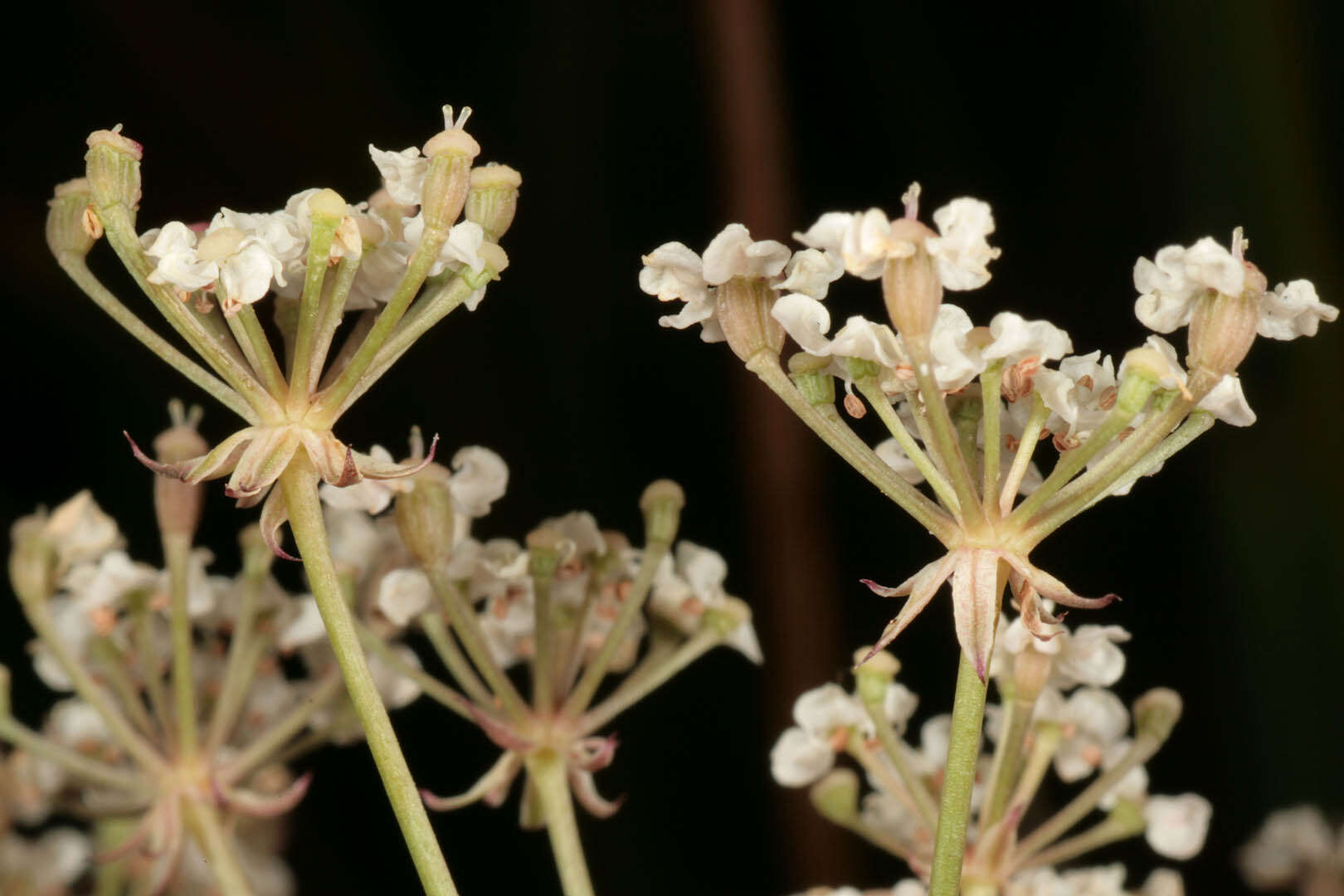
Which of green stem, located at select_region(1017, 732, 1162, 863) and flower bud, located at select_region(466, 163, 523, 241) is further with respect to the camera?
green stem, located at select_region(1017, 732, 1162, 863)

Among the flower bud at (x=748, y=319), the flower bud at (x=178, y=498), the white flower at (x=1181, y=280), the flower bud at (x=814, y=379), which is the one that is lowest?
the flower bud at (x=814, y=379)

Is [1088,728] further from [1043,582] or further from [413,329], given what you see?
[413,329]

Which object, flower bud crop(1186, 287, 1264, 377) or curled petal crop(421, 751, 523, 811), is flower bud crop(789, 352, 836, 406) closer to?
flower bud crop(1186, 287, 1264, 377)

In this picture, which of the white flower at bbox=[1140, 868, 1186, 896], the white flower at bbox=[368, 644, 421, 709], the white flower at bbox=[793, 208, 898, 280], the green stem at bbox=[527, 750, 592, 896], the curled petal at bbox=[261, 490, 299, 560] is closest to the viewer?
the white flower at bbox=[793, 208, 898, 280]

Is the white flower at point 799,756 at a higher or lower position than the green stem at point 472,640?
lower

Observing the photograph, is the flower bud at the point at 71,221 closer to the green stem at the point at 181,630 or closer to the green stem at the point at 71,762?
the green stem at the point at 181,630

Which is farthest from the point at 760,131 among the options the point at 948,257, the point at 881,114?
the point at 948,257

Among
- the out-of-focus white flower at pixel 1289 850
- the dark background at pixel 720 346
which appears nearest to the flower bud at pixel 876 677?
the out-of-focus white flower at pixel 1289 850

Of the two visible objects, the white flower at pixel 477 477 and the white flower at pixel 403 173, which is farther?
the white flower at pixel 477 477

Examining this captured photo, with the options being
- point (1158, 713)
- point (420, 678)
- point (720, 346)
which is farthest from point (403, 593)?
point (720, 346)

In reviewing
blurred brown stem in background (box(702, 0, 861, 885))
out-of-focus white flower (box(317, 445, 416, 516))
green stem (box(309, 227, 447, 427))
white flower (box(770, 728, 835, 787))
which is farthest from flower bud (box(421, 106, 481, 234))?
blurred brown stem in background (box(702, 0, 861, 885))
